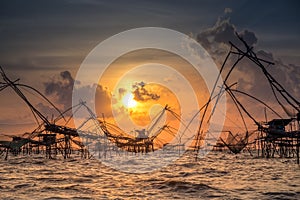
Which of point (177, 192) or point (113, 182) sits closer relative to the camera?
point (177, 192)

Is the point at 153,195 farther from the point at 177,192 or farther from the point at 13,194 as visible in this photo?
the point at 13,194

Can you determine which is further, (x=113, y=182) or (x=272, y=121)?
(x=272, y=121)

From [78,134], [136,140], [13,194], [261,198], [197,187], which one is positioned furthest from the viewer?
[136,140]

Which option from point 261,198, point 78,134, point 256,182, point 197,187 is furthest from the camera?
point 78,134

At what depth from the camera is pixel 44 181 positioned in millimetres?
15383

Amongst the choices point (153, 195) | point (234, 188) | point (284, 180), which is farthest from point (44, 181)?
point (284, 180)

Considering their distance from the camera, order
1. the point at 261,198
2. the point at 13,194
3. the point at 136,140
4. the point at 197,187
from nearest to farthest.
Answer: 1. the point at 261,198
2. the point at 13,194
3. the point at 197,187
4. the point at 136,140

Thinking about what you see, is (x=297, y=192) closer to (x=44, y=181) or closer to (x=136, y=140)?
(x=44, y=181)

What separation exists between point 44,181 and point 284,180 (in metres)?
9.48

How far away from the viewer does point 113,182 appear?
50.4 feet

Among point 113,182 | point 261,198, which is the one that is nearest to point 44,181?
point 113,182

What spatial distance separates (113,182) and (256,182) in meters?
5.52

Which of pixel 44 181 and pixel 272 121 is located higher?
pixel 272 121

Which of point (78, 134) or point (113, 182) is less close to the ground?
point (78, 134)
